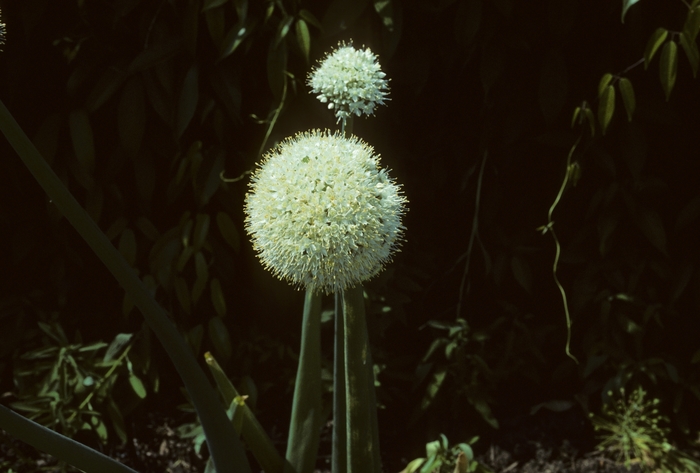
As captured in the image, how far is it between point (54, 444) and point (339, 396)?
1.24 feet

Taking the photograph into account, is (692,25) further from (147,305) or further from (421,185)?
(147,305)

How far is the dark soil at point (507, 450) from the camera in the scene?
170 cm

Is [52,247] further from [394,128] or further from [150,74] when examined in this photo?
[394,128]

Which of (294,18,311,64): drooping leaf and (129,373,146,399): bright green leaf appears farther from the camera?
(129,373,146,399): bright green leaf

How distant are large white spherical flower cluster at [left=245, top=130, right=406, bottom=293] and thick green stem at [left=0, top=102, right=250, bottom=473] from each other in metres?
0.16

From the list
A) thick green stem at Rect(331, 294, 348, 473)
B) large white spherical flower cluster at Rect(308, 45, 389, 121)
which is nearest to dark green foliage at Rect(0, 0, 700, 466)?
large white spherical flower cluster at Rect(308, 45, 389, 121)

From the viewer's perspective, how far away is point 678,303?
1.76 m

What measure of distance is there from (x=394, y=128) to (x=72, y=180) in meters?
0.85

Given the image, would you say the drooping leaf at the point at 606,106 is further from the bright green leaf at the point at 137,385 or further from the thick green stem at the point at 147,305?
the bright green leaf at the point at 137,385

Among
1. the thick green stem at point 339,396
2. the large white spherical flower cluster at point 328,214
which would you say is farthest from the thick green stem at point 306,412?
the large white spherical flower cluster at point 328,214

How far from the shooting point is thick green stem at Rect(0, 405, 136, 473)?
702 millimetres

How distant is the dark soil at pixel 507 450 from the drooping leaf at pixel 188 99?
847mm

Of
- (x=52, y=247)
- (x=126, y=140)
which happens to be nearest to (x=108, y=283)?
(x=52, y=247)

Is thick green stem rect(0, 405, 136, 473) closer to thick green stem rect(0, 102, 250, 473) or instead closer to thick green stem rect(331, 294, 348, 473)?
thick green stem rect(0, 102, 250, 473)
